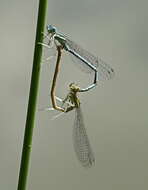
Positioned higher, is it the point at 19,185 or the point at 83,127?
the point at 83,127

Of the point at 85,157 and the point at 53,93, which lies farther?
the point at 85,157

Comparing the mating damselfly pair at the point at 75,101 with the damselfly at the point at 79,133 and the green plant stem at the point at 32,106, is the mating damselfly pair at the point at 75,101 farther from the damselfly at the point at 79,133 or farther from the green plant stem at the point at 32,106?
the green plant stem at the point at 32,106

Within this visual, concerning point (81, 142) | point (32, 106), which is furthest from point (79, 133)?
point (32, 106)

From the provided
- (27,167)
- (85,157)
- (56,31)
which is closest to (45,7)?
(27,167)

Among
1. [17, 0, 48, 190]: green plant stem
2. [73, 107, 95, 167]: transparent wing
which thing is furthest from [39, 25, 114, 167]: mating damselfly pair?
[17, 0, 48, 190]: green plant stem

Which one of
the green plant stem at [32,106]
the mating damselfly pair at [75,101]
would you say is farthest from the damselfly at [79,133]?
the green plant stem at [32,106]

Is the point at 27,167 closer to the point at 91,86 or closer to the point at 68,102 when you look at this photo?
the point at 68,102

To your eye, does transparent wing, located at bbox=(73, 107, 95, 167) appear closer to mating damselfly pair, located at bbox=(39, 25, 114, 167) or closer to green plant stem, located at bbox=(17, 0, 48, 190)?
mating damselfly pair, located at bbox=(39, 25, 114, 167)

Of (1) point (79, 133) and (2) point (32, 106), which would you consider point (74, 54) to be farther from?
(2) point (32, 106)
